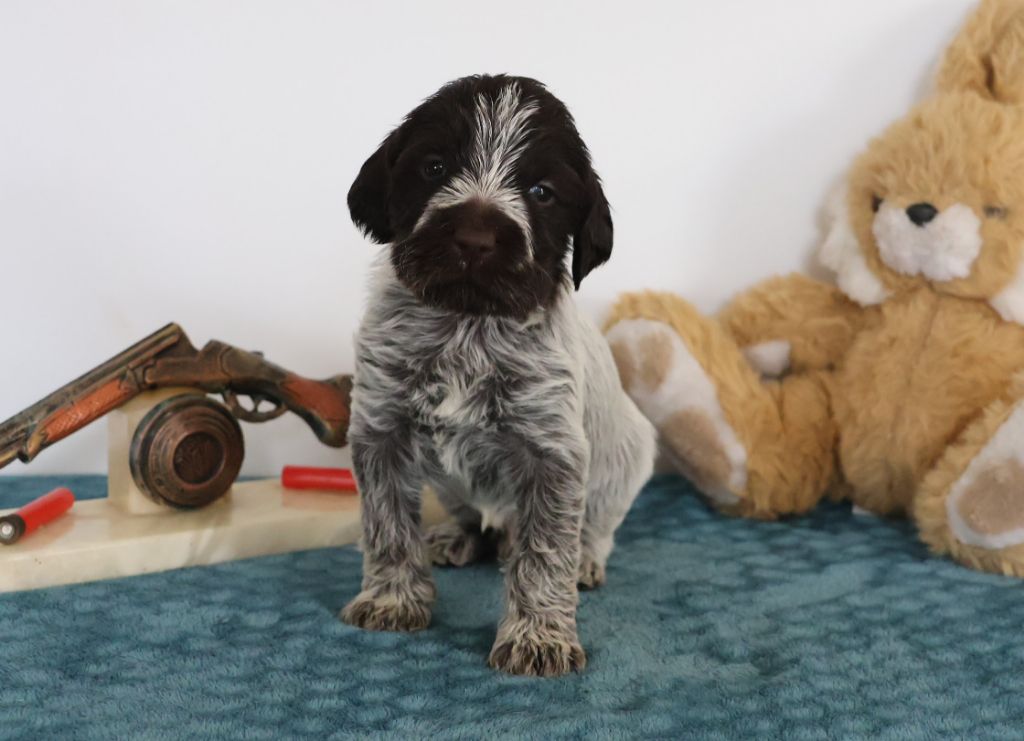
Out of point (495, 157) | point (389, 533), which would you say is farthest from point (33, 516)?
point (495, 157)

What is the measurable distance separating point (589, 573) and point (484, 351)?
2.09 feet

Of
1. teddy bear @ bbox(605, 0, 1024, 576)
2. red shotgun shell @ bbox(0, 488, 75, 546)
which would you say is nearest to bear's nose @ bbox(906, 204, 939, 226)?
teddy bear @ bbox(605, 0, 1024, 576)

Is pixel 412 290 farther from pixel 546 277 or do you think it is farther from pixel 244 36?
pixel 244 36

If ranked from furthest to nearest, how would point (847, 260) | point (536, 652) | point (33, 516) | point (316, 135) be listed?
point (316, 135) < point (847, 260) < point (33, 516) < point (536, 652)

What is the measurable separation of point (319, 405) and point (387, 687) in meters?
1.01

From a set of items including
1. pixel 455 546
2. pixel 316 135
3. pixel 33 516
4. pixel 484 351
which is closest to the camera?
pixel 484 351

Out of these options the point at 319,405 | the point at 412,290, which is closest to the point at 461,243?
the point at 412,290

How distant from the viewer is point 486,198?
1.64m

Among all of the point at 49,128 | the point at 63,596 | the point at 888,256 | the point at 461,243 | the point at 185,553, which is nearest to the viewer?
the point at 461,243

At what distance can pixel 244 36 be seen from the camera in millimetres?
2842

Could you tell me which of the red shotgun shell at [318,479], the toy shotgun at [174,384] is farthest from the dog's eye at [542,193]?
the red shotgun shell at [318,479]

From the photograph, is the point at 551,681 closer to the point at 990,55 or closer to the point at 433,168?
the point at 433,168

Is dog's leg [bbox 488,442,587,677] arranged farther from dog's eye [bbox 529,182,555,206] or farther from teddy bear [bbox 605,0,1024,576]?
teddy bear [bbox 605,0,1024,576]

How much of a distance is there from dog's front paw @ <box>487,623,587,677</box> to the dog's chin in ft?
1.78
